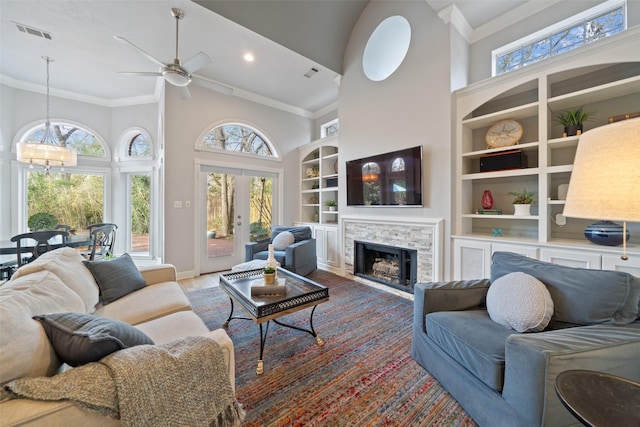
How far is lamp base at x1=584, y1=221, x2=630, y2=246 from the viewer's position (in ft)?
6.63

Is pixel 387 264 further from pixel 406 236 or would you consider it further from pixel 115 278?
pixel 115 278

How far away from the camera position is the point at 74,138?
15.1ft

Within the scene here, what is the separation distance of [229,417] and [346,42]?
519 centimetres

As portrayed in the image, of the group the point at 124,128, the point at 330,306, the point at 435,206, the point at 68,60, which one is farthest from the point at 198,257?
the point at 435,206

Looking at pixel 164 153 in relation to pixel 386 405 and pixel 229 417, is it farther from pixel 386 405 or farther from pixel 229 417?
pixel 386 405

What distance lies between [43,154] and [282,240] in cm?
350

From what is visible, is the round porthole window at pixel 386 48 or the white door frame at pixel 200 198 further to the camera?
the white door frame at pixel 200 198

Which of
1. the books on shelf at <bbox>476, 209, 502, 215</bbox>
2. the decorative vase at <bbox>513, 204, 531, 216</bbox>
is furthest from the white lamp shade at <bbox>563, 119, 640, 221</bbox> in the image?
the books on shelf at <bbox>476, 209, 502, 215</bbox>

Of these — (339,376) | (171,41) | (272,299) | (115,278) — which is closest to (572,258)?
(339,376)

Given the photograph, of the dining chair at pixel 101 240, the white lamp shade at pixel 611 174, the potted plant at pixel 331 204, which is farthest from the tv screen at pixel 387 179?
the dining chair at pixel 101 240

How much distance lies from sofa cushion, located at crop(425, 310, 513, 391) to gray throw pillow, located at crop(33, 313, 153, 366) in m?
1.74

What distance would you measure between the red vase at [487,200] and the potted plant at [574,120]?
883 millimetres

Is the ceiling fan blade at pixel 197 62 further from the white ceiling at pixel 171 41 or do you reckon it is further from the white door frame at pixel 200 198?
the white door frame at pixel 200 198

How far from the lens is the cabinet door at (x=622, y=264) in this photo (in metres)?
1.90
